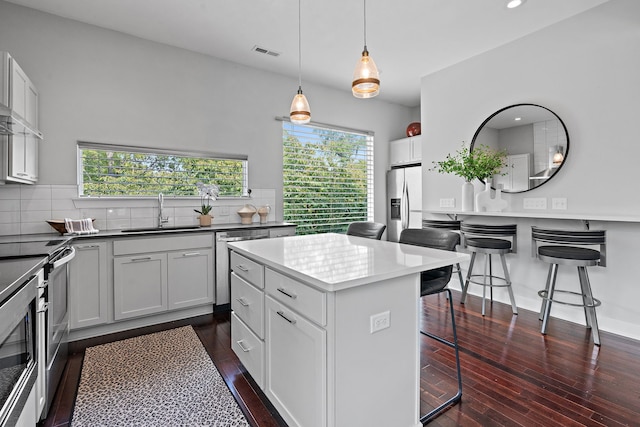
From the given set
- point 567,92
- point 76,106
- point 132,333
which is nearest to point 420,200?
point 567,92

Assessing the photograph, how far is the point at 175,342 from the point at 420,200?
361 centimetres

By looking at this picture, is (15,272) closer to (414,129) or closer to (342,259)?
(342,259)

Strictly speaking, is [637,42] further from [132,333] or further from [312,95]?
[132,333]

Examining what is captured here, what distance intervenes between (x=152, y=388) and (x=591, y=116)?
4309 mm

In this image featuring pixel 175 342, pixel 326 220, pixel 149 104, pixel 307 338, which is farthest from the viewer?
pixel 326 220

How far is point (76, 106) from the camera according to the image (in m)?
3.15

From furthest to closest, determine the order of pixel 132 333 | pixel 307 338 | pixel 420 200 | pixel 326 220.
Result: 1. pixel 326 220
2. pixel 420 200
3. pixel 132 333
4. pixel 307 338

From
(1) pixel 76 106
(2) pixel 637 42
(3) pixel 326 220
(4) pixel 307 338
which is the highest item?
(2) pixel 637 42

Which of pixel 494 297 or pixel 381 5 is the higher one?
pixel 381 5

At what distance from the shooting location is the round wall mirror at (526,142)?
3254mm

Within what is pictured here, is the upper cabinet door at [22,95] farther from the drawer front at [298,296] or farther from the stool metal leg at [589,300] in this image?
the stool metal leg at [589,300]

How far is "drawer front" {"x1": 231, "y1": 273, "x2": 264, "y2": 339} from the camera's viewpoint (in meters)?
1.90

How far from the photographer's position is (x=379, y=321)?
1.45 meters

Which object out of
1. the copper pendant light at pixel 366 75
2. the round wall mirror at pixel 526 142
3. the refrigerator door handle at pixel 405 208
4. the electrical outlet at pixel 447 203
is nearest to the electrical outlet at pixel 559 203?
the round wall mirror at pixel 526 142
